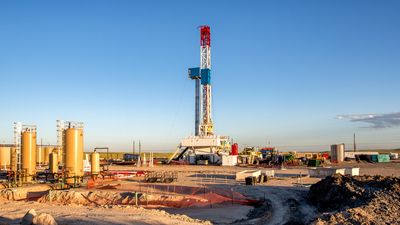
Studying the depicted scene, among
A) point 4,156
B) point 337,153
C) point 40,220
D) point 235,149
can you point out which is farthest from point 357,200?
point 337,153

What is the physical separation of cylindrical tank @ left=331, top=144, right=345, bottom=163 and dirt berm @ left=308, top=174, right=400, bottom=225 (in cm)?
3869

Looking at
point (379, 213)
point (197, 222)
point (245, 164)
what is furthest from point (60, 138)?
point (245, 164)

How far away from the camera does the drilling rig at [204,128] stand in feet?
199

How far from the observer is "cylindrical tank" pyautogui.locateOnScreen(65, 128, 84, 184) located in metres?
27.8

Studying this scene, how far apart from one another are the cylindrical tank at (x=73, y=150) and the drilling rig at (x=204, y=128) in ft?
109

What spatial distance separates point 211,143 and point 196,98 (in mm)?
7754

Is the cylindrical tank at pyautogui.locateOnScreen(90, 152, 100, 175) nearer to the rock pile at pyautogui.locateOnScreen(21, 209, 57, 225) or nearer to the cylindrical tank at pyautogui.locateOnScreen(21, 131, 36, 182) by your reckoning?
the cylindrical tank at pyautogui.locateOnScreen(21, 131, 36, 182)

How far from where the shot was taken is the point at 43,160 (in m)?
50.7

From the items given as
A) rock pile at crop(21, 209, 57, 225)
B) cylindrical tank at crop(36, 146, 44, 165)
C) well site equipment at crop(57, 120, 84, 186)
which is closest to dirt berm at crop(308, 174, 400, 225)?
rock pile at crop(21, 209, 57, 225)

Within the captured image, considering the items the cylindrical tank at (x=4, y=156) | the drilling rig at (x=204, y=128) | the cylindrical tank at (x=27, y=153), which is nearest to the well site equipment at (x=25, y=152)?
the cylindrical tank at (x=27, y=153)

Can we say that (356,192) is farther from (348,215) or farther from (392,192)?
(348,215)

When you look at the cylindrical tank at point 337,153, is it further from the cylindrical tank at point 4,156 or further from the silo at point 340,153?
the cylindrical tank at point 4,156

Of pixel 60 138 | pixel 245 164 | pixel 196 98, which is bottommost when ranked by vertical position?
pixel 245 164

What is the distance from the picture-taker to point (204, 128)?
62750 millimetres
